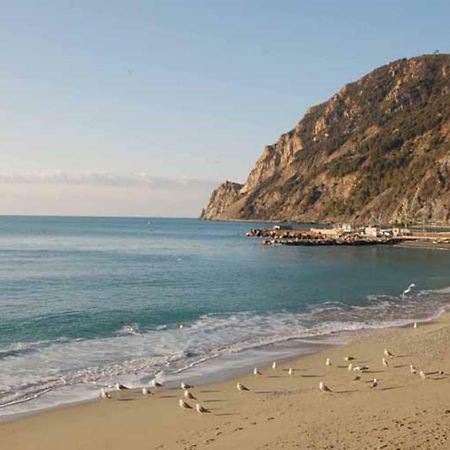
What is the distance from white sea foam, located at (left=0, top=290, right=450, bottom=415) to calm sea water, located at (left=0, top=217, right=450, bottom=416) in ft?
0.14

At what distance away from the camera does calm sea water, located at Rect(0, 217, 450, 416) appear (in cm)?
2064

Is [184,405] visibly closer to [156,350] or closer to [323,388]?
[323,388]

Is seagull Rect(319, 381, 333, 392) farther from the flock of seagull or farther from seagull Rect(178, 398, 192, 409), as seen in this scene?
seagull Rect(178, 398, 192, 409)

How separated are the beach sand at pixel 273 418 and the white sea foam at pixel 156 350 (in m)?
1.79

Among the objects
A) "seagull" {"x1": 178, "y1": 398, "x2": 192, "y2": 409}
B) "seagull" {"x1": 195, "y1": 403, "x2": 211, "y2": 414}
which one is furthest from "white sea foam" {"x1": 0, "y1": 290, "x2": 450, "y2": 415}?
"seagull" {"x1": 195, "y1": 403, "x2": 211, "y2": 414}

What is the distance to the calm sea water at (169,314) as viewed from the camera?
67.7 feet

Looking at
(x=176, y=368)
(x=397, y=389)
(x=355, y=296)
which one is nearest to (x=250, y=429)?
(x=397, y=389)

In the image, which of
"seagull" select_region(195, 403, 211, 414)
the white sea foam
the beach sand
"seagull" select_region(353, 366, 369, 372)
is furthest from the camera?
"seagull" select_region(353, 366, 369, 372)

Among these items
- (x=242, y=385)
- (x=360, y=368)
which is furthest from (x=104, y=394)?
(x=360, y=368)

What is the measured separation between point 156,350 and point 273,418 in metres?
9.70

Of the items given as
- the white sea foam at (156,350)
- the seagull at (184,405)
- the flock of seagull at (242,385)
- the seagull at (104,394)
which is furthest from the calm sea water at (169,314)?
the seagull at (184,405)

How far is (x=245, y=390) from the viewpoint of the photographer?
18172 millimetres

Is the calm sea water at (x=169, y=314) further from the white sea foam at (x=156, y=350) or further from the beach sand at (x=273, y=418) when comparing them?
the beach sand at (x=273, y=418)

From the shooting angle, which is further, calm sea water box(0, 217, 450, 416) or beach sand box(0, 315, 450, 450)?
calm sea water box(0, 217, 450, 416)
